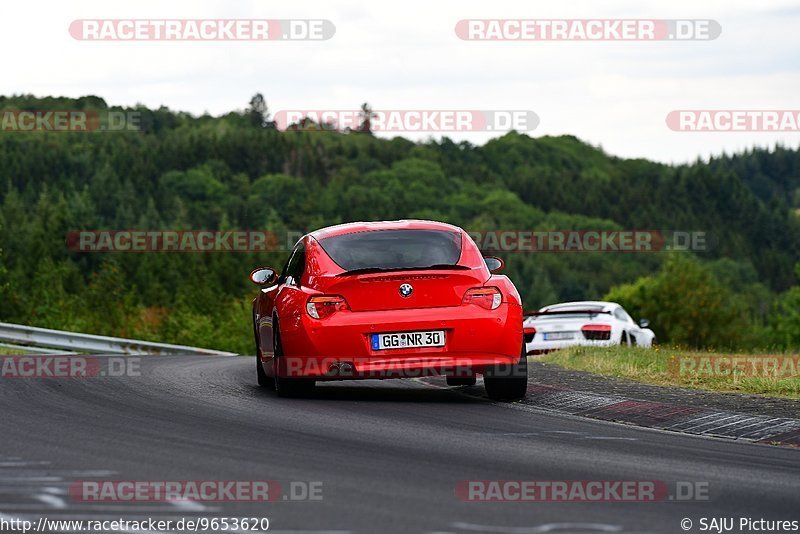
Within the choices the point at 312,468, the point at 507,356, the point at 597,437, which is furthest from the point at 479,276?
the point at 312,468

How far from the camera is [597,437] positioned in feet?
32.2

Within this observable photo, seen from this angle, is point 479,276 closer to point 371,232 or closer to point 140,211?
point 371,232

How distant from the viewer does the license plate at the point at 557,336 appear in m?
26.1

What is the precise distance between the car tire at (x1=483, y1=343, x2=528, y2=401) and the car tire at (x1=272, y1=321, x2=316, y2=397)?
5.34 ft

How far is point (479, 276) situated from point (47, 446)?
4843 millimetres

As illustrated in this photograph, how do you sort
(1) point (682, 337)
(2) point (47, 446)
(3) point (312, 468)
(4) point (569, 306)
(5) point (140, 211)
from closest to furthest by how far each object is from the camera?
(3) point (312, 468) < (2) point (47, 446) < (4) point (569, 306) < (1) point (682, 337) < (5) point (140, 211)

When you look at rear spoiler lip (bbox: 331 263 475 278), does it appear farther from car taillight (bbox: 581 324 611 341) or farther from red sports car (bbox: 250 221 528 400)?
car taillight (bbox: 581 324 611 341)

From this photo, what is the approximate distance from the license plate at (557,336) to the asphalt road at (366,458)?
43.2ft

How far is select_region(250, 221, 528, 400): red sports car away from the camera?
12.1 m

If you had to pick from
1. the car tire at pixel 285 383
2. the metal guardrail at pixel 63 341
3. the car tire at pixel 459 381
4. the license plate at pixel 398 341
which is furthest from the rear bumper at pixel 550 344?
the license plate at pixel 398 341

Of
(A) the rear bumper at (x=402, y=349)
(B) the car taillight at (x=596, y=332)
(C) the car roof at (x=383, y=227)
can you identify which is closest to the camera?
(A) the rear bumper at (x=402, y=349)

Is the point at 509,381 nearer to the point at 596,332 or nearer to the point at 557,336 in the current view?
the point at 557,336

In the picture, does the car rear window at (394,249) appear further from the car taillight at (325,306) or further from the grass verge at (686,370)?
the grass verge at (686,370)

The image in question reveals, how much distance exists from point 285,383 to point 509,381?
80.3 inches
